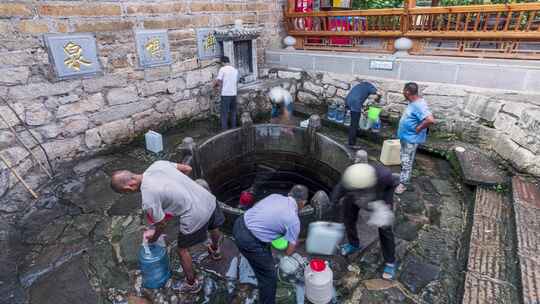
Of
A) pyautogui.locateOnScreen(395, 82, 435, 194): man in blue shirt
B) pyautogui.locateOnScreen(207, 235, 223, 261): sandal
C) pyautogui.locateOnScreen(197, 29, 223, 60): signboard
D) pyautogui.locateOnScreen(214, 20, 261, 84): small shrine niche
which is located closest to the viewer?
pyautogui.locateOnScreen(207, 235, 223, 261): sandal

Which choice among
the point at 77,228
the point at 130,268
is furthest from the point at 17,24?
the point at 130,268

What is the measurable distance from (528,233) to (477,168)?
183 cm

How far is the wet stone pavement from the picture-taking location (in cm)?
350

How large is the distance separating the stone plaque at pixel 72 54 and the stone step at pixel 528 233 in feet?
24.6

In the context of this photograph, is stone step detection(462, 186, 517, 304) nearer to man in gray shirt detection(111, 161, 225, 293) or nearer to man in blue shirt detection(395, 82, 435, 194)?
man in blue shirt detection(395, 82, 435, 194)

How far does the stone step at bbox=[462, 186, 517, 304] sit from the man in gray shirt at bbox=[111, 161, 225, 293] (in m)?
3.03

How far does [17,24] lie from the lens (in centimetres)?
482

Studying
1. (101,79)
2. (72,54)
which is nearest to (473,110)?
(101,79)

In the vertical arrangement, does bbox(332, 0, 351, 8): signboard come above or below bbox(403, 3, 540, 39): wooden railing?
above

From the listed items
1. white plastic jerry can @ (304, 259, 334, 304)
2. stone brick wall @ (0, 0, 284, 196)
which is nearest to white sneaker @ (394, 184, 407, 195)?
white plastic jerry can @ (304, 259, 334, 304)

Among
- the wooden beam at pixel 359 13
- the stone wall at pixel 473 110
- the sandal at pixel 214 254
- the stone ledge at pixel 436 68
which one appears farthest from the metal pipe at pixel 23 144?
the wooden beam at pixel 359 13

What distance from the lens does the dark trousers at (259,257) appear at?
300cm

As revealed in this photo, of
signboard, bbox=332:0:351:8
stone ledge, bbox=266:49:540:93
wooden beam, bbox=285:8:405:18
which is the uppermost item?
signboard, bbox=332:0:351:8

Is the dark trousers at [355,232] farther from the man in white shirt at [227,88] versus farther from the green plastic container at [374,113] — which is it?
the man in white shirt at [227,88]
